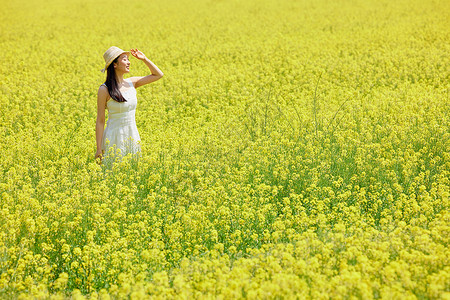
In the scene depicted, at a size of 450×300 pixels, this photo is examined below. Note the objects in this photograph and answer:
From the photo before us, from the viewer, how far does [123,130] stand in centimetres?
622

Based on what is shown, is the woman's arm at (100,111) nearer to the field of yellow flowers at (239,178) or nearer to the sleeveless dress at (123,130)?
the sleeveless dress at (123,130)

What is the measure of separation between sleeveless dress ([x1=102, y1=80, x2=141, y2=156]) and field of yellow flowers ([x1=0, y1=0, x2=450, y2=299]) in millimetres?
292

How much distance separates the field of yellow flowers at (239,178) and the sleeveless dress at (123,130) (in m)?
0.29

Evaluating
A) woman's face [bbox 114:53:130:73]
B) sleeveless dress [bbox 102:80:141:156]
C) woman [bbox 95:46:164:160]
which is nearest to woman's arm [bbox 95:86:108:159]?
woman [bbox 95:46:164:160]

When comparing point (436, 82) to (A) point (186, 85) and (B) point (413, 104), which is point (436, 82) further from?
(A) point (186, 85)

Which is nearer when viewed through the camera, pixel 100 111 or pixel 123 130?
pixel 100 111

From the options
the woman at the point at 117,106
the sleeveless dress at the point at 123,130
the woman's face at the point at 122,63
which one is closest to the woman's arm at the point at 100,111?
the woman at the point at 117,106

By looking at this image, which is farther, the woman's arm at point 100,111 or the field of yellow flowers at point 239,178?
the woman's arm at point 100,111

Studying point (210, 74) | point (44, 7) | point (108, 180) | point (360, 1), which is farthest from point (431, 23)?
point (44, 7)

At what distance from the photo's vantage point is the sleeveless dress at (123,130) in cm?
610

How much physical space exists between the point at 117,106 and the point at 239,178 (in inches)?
73.3

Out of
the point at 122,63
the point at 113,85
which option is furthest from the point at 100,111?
the point at 122,63

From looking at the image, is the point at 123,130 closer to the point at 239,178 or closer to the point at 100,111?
the point at 100,111

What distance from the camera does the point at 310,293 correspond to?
3.50 metres
